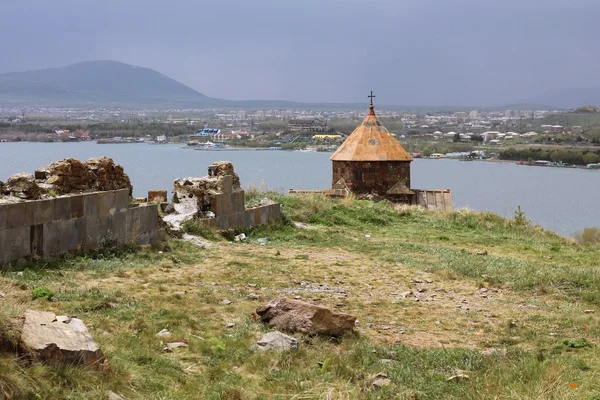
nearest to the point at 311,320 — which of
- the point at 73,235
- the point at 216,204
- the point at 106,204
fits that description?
the point at 73,235

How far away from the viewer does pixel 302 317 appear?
612 cm

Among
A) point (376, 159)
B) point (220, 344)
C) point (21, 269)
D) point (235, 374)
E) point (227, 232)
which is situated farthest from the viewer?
point (376, 159)

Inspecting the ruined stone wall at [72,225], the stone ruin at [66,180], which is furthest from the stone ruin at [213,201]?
the stone ruin at [66,180]

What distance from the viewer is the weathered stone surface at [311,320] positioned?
6055 mm

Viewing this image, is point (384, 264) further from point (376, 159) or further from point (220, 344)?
point (376, 159)

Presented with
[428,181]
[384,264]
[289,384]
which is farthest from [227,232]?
[428,181]

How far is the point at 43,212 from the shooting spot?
8.17 m

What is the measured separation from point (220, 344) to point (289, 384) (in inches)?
37.1

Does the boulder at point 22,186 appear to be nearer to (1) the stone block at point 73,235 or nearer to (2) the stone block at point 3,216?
(1) the stone block at point 73,235

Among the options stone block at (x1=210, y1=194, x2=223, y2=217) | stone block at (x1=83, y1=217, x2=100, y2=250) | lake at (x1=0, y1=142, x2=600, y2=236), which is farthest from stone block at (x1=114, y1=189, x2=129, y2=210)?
lake at (x1=0, y1=142, x2=600, y2=236)

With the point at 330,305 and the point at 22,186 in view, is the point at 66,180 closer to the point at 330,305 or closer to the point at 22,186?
the point at 22,186

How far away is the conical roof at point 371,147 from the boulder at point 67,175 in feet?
46.6

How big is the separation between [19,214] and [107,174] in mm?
1870

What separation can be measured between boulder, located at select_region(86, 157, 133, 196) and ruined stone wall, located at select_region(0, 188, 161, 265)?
200 mm
